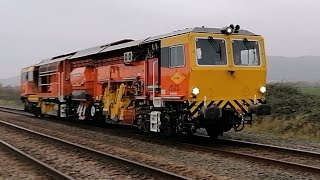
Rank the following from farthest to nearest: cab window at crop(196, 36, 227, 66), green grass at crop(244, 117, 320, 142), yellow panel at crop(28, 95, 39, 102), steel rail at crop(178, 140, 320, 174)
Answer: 1. yellow panel at crop(28, 95, 39, 102)
2. green grass at crop(244, 117, 320, 142)
3. cab window at crop(196, 36, 227, 66)
4. steel rail at crop(178, 140, 320, 174)

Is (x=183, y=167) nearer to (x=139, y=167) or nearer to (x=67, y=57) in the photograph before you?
(x=139, y=167)

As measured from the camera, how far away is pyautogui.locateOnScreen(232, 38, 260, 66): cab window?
12.8 m

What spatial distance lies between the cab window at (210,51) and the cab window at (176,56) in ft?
1.54

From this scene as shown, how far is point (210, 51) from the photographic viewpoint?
12430 millimetres

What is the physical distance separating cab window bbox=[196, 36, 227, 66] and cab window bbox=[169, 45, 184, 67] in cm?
47

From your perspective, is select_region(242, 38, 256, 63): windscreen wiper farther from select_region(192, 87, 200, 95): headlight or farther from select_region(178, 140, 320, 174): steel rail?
select_region(178, 140, 320, 174): steel rail

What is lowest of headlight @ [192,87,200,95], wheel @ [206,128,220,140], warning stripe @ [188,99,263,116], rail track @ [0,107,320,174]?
rail track @ [0,107,320,174]

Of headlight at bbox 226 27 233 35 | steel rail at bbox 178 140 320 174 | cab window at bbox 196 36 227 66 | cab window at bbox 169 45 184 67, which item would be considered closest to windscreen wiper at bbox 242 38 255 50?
headlight at bbox 226 27 233 35

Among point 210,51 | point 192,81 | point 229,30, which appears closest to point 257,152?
point 192,81

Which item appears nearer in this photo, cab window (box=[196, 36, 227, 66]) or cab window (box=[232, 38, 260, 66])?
cab window (box=[196, 36, 227, 66])

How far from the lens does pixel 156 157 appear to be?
10.4 meters

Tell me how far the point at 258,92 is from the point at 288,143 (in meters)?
1.84

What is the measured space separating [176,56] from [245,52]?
210 cm

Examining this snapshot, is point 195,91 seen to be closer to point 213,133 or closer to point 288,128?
point 213,133
